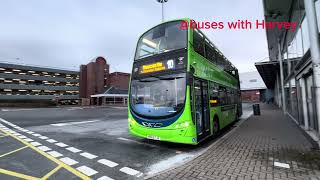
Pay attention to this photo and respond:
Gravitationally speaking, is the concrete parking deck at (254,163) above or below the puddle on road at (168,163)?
above

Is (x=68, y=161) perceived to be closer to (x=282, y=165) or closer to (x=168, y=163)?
(x=168, y=163)

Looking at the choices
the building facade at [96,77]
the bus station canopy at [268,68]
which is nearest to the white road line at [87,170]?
the bus station canopy at [268,68]

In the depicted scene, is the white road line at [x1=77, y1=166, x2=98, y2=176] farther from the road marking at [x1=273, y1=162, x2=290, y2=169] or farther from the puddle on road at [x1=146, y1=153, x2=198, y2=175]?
the road marking at [x1=273, y1=162, x2=290, y2=169]

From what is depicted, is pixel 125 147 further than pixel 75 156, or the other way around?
pixel 125 147

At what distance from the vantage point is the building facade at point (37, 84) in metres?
61.2

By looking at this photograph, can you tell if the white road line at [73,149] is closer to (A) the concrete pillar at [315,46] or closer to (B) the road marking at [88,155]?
(B) the road marking at [88,155]

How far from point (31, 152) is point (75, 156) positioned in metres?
1.72

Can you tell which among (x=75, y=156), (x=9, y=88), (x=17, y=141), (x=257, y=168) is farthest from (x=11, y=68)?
(x=257, y=168)

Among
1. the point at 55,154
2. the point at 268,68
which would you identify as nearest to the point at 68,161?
the point at 55,154

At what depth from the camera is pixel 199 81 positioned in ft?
22.7

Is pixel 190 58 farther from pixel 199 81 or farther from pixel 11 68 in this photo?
pixel 11 68

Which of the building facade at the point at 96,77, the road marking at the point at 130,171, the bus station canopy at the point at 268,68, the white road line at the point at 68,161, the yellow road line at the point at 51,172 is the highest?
the building facade at the point at 96,77

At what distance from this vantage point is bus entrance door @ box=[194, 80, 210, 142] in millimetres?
6502

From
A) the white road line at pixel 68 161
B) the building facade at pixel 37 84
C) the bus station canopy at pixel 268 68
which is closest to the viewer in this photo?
the white road line at pixel 68 161
